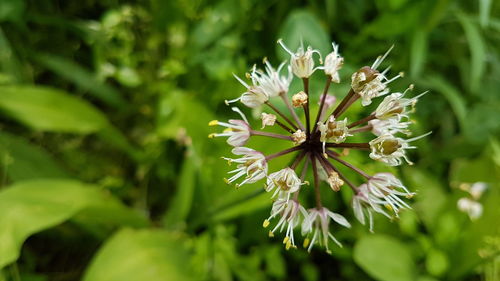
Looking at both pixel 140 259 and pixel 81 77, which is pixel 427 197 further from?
pixel 81 77

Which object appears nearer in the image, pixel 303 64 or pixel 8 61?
pixel 303 64

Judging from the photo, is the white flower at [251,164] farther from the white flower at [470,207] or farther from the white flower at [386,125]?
the white flower at [470,207]

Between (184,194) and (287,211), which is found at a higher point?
(184,194)

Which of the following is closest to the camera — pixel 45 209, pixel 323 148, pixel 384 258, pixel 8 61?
pixel 323 148

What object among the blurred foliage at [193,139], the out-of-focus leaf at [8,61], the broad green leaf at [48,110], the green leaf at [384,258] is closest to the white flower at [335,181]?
the blurred foliage at [193,139]

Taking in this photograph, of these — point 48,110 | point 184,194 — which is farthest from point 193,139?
point 48,110

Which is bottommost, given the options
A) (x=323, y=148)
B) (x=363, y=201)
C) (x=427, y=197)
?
(x=427, y=197)
